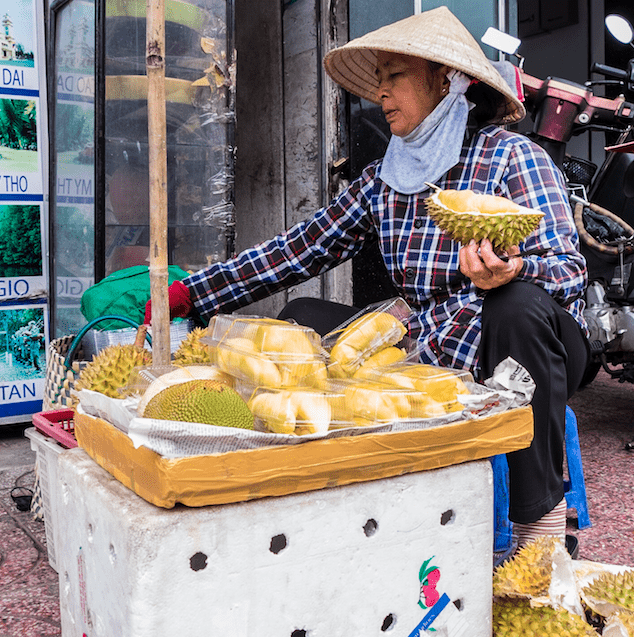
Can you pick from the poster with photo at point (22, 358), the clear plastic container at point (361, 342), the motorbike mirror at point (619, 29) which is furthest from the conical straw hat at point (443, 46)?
the poster with photo at point (22, 358)

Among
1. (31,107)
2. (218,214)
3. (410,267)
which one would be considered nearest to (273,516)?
(410,267)

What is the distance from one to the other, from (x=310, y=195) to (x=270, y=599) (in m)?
3.20

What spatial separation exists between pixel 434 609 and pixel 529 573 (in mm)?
245

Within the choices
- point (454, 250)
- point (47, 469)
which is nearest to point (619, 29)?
point (454, 250)

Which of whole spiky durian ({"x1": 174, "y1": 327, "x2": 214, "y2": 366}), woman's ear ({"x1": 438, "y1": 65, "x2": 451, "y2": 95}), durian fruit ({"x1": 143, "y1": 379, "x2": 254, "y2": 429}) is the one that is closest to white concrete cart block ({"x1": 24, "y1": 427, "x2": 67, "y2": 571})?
whole spiky durian ({"x1": 174, "y1": 327, "x2": 214, "y2": 366})

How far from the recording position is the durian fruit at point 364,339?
1358 mm

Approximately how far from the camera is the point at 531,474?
1.49 m

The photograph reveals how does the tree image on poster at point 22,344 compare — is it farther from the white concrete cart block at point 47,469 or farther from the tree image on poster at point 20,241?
the white concrete cart block at point 47,469

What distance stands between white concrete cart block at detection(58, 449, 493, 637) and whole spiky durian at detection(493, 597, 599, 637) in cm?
5

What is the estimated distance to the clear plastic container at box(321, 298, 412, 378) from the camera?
1352 mm

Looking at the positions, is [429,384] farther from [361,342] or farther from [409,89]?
[409,89]

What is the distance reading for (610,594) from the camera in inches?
49.8

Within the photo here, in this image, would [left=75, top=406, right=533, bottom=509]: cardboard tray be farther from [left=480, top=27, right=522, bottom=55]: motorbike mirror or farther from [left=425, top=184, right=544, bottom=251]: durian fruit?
[left=480, top=27, right=522, bottom=55]: motorbike mirror

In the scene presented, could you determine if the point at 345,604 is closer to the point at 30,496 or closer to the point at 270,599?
the point at 270,599
